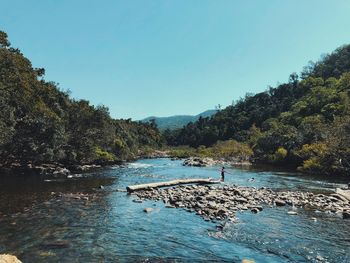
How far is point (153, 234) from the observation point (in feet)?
59.0

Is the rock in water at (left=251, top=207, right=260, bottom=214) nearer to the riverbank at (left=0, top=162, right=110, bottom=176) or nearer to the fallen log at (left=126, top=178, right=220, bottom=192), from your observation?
the fallen log at (left=126, top=178, right=220, bottom=192)

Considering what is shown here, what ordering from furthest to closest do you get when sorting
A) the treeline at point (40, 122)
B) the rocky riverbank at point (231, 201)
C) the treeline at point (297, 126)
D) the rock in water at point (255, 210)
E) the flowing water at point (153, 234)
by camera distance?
the treeline at point (297, 126)
the treeline at point (40, 122)
the rock in water at point (255, 210)
the rocky riverbank at point (231, 201)
the flowing water at point (153, 234)

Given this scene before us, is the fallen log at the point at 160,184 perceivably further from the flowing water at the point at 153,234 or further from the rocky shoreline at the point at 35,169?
the rocky shoreline at the point at 35,169

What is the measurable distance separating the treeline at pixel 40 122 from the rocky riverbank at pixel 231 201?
1992cm

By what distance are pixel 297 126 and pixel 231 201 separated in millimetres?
86257

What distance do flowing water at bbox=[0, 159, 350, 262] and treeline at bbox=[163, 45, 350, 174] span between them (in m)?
33.6

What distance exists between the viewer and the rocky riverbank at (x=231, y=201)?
2259cm

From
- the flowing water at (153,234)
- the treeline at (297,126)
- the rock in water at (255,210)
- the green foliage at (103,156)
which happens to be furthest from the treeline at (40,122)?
the treeline at (297,126)

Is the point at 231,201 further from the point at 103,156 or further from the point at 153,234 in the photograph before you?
the point at 103,156

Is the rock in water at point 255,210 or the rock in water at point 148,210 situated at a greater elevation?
the rock in water at point 148,210

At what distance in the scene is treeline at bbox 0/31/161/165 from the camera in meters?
40.0

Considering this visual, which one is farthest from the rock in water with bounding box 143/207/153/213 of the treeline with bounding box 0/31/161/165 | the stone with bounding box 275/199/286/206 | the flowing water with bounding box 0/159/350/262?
the treeline with bounding box 0/31/161/165

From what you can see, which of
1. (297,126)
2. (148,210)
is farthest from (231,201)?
(297,126)

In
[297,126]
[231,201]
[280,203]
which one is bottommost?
[280,203]
